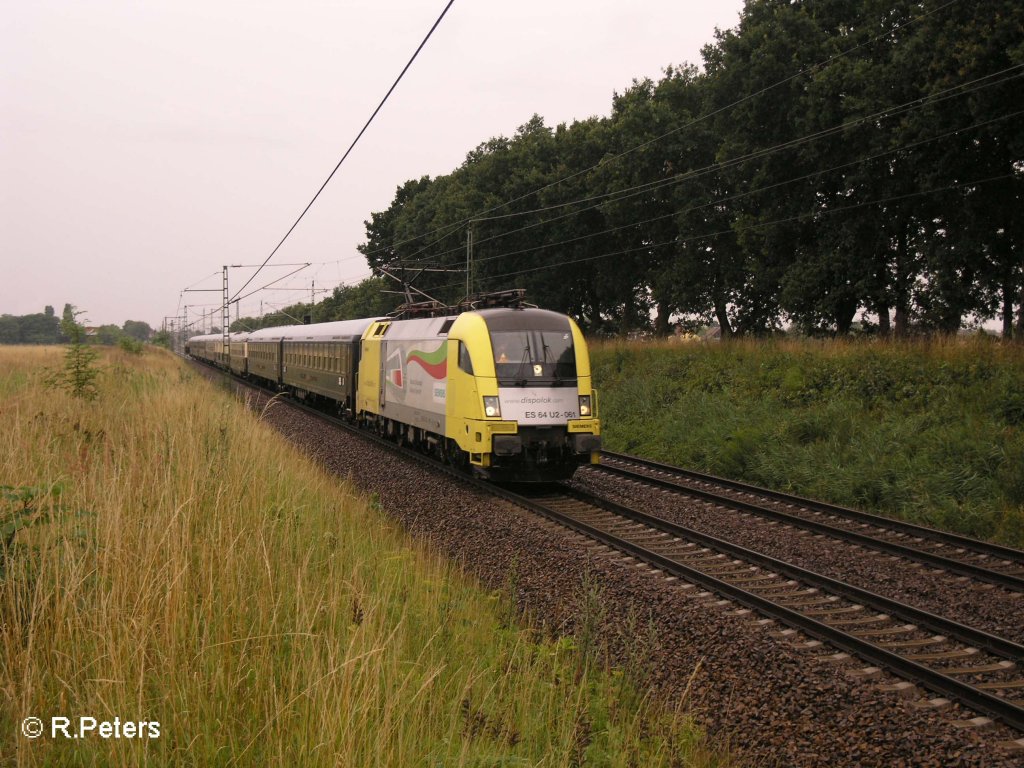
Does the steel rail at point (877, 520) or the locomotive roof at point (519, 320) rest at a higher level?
the locomotive roof at point (519, 320)

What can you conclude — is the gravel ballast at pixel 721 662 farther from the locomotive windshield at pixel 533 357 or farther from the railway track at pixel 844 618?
the locomotive windshield at pixel 533 357

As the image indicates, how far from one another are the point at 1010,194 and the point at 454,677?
2157cm

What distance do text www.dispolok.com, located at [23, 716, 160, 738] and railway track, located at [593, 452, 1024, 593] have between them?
785 cm

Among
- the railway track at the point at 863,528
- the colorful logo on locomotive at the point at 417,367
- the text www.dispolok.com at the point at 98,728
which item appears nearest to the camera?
the text www.dispolok.com at the point at 98,728

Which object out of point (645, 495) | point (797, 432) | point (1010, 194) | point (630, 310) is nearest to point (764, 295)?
point (630, 310)

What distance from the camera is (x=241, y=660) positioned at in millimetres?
3652

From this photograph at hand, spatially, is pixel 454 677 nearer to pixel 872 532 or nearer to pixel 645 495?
pixel 872 532

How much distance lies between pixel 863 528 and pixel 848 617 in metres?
3.75

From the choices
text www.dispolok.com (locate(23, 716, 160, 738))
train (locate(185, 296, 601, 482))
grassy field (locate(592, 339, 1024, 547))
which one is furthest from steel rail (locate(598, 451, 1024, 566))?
text www.dispolok.com (locate(23, 716, 160, 738))

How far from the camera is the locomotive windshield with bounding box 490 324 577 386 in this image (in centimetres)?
1202

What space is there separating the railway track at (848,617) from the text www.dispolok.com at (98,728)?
4.82 meters

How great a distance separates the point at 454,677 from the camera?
16.0ft

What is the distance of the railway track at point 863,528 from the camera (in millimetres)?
8398

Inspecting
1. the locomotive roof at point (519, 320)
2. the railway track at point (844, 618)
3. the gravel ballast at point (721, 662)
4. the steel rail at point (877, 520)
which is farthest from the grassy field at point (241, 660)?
the locomotive roof at point (519, 320)
